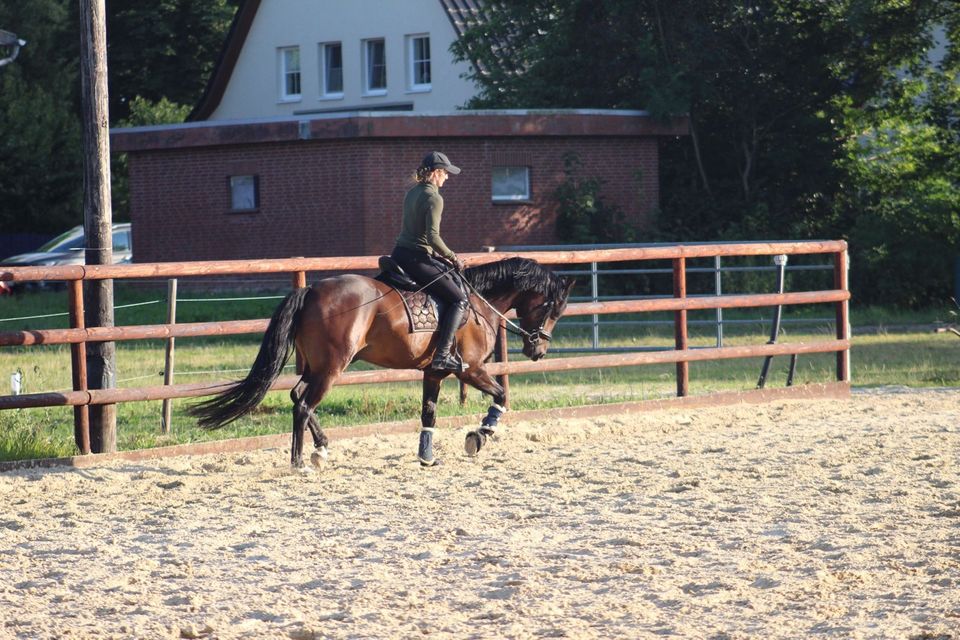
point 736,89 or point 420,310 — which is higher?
point 736,89

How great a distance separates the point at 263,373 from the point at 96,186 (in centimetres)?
236

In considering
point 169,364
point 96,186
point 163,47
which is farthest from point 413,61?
point 96,186

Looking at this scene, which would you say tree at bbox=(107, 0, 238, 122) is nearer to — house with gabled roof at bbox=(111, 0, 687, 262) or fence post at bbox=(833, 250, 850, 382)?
house with gabled roof at bbox=(111, 0, 687, 262)

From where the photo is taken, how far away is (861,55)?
30.6 m

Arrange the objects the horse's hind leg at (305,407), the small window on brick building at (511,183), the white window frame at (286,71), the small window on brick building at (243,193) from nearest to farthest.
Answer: the horse's hind leg at (305,407), the small window on brick building at (511,183), the small window on brick building at (243,193), the white window frame at (286,71)

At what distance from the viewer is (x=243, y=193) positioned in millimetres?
31953

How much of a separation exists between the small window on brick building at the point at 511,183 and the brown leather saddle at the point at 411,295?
20457 mm

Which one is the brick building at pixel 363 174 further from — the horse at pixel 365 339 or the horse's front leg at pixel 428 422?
the horse's front leg at pixel 428 422

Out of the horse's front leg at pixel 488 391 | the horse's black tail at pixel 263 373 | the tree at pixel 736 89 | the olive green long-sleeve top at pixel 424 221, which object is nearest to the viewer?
the horse's black tail at pixel 263 373

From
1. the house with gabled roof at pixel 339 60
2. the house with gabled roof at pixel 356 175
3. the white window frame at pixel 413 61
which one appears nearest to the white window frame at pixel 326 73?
the house with gabled roof at pixel 339 60

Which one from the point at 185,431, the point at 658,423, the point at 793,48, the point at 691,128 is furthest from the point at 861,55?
the point at 185,431

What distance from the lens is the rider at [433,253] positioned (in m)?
9.93

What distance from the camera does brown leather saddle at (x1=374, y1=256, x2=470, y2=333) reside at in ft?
33.1

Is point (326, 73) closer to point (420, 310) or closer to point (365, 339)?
point (420, 310)
